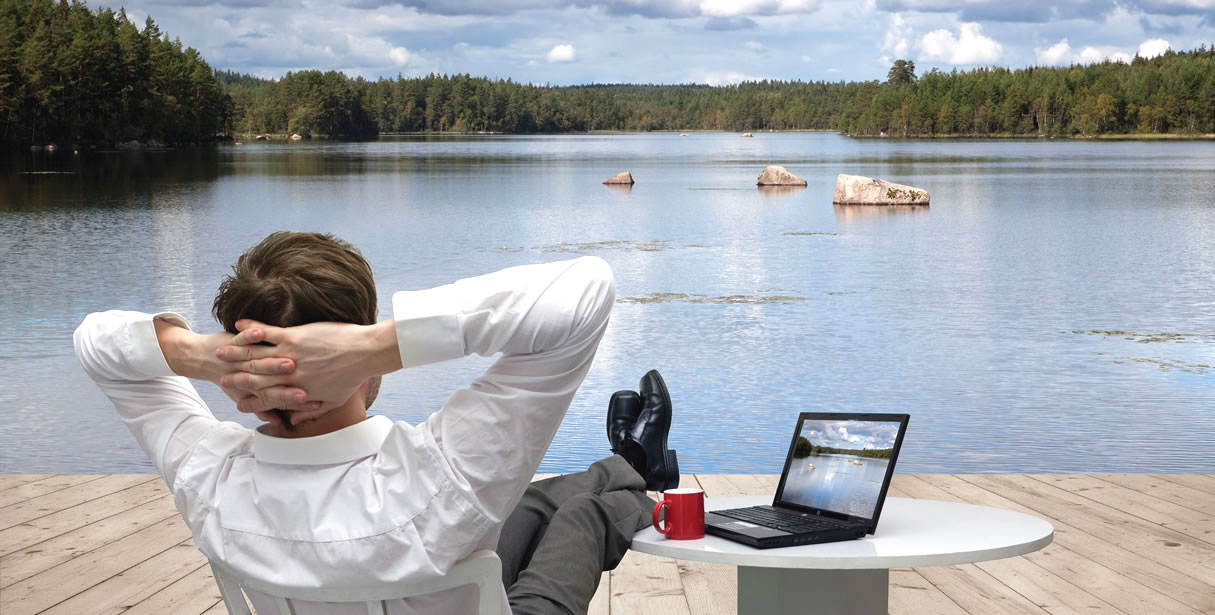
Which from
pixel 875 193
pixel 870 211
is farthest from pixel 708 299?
pixel 875 193

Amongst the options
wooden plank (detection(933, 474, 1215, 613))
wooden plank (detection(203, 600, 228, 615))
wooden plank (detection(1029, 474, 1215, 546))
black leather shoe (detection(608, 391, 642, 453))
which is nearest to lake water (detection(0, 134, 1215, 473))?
wooden plank (detection(1029, 474, 1215, 546))

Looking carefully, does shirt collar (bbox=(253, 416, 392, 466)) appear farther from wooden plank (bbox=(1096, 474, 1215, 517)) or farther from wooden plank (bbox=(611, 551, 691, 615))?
wooden plank (bbox=(1096, 474, 1215, 517))

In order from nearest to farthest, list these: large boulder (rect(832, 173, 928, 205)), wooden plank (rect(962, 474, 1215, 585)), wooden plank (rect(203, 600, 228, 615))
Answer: wooden plank (rect(203, 600, 228, 615))
wooden plank (rect(962, 474, 1215, 585))
large boulder (rect(832, 173, 928, 205))

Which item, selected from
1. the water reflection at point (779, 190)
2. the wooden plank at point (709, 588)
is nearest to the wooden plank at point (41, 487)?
the wooden plank at point (709, 588)

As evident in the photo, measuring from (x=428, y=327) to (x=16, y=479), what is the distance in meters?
3.36

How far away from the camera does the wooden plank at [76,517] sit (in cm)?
324

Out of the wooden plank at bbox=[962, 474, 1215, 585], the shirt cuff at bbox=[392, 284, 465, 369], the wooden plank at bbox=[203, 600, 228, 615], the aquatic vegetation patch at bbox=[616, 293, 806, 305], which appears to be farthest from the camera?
the aquatic vegetation patch at bbox=[616, 293, 806, 305]

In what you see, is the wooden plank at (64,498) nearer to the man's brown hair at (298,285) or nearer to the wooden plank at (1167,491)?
the man's brown hair at (298,285)

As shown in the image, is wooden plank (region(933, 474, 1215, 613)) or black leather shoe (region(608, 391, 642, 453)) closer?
black leather shoe (region(608, 391, 642, 453))

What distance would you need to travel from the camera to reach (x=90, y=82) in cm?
5025

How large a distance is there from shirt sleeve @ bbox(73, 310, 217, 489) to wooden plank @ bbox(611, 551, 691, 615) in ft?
4.93

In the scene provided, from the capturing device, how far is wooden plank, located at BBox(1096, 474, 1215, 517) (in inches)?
139

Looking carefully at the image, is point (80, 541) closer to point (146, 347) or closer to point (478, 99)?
point (146, 347)

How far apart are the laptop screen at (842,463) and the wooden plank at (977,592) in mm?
1073
